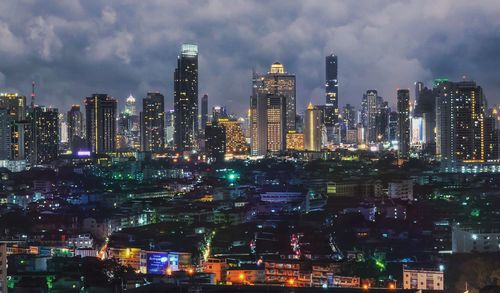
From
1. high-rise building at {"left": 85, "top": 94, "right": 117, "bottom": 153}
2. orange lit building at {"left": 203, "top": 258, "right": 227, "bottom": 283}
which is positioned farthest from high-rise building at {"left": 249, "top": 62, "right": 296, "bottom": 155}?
orange lit building at {"left": 203, "top": 258, "right": 227, "bottom": 283}

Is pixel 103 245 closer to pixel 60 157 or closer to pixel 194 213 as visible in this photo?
pixel 194 213

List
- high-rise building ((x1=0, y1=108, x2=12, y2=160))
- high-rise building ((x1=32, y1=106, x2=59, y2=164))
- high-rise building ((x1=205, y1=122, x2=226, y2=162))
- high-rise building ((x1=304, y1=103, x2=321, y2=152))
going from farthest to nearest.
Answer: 1. high-rise building ((x1=304, y1=103, x2=321, y2=152))
2. high-rise building ((x1=205, y1=122, x2=226, y2=162))
3. high-rise building ((x1=32, y1=106, x2=59, y2=164))
4. high-rise building ((x1=0, y1=108, x2=12, y2=160))

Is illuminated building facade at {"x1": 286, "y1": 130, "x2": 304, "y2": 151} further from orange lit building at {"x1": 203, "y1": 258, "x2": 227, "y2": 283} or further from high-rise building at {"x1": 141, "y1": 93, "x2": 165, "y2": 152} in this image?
orange lit building at {"x1": 203, "y1": 258, "x2": 227, "y2": 283}

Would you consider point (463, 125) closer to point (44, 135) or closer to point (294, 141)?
point (294, 141)

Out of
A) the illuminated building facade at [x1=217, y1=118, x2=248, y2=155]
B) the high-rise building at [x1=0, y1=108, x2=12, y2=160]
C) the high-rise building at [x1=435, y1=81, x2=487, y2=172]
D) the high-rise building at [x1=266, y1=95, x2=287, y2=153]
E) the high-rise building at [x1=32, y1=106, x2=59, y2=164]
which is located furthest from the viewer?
the high-rise building at [x1=266, y1=95, x2=287, y2=153]

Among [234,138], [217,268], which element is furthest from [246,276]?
[234,138]

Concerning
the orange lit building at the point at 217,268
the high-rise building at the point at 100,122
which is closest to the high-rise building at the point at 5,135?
the high-rise building at the point at 100,122

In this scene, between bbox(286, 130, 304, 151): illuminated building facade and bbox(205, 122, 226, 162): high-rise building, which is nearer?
bbox(205, 122, 226, 162): high-rise building

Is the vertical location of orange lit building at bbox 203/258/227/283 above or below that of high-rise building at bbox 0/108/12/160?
below
